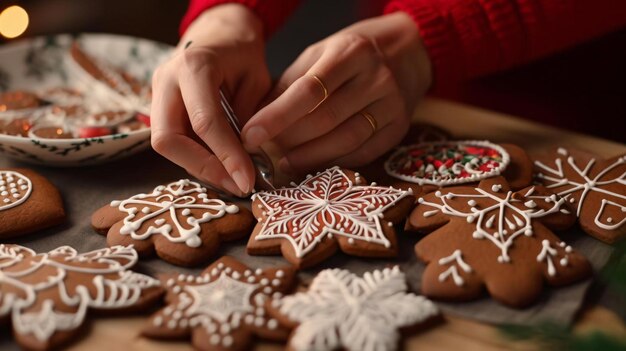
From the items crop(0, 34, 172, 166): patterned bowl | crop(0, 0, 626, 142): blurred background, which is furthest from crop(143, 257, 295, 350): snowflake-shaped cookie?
crop(0, 0, 626, 142): blurred background

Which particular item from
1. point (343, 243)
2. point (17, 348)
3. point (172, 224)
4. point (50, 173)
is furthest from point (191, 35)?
point (17, 348)

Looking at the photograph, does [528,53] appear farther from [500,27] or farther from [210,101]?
[210,101]

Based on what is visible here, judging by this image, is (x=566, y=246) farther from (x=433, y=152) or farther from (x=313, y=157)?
(x=313, y=157)

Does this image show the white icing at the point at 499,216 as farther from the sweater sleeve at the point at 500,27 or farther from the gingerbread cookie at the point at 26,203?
the gingerbread cookie at the point at 26,203

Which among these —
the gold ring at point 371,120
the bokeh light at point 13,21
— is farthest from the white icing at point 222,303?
the bokeh light at point 13,21

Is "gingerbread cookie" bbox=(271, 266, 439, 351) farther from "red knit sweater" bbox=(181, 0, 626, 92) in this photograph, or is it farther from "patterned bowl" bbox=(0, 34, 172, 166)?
"patterned bowl" bbox=(0, 34, 172, 166)
